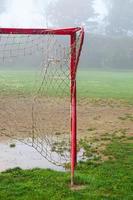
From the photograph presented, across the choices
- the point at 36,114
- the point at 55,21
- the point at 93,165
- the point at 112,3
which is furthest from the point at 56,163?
the point at 112,3

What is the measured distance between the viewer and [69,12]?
175000 mm

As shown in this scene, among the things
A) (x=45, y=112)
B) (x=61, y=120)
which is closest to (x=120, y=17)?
(x=45, y=112)

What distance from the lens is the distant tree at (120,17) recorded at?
17430 cm

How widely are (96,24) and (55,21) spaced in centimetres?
1645

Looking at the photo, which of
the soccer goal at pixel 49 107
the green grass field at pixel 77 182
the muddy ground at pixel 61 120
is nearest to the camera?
the green grass field at pixel 77 182

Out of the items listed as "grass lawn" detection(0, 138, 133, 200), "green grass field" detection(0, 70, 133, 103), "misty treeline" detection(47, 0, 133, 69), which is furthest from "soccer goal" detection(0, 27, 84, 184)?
"misty treeline" detection(47, 0, 133, 69)

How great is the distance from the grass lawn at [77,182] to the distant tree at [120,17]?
529 ft

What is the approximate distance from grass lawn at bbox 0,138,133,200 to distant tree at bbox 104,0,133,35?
161294mm

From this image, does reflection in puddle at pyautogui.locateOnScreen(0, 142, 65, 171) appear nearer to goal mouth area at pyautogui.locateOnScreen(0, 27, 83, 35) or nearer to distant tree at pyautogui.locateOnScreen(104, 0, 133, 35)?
goal mouth area at pyautogui.locateOnScreen(0, 27, 83, 35)

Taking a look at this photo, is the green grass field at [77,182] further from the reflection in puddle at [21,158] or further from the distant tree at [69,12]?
the distant tree at [69,12]

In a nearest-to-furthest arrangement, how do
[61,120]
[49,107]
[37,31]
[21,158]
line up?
[37,31], [21,158], [61,120], [49,107]

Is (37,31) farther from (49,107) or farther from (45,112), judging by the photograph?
(49,107)

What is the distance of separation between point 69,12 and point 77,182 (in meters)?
166

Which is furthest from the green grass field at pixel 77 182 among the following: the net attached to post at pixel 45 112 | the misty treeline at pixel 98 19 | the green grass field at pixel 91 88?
the misty treeline at pixel 98 19
